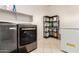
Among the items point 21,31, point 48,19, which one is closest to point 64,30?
point 21,31

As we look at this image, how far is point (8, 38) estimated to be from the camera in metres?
1.32

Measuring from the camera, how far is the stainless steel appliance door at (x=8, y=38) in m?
1.23

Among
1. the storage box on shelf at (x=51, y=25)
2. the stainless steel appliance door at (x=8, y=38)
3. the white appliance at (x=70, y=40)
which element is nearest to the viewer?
the stainless steel appliance door at (x=8, y=38)

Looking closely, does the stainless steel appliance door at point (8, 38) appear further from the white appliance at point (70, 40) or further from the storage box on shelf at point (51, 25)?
the storage box on shelf at point (51, 25)

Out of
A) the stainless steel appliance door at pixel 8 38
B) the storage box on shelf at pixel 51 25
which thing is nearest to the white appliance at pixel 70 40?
the stainless steel appliance door at pixel 8 38

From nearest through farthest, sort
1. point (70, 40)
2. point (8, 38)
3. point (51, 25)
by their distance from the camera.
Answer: point (8, 38)
point (70, 40)
point (51, 25)

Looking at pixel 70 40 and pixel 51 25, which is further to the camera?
pixel 51 25

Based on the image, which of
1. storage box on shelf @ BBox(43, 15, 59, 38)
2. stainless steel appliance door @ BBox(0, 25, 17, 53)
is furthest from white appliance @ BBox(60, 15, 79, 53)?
storage box on shelf @ BBox(43, 15, 59, 38)

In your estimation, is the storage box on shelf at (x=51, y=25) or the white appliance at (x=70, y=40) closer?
the white appliance at (x=70, y=40)

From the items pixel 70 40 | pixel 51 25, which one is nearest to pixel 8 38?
pixel 70 40

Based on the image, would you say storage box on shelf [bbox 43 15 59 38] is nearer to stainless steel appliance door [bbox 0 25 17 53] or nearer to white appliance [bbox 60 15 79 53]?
white appliance [bbox 60 15 79 53]

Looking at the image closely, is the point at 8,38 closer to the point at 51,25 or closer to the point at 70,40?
the point at 70,40

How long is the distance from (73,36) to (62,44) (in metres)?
0.43
